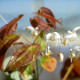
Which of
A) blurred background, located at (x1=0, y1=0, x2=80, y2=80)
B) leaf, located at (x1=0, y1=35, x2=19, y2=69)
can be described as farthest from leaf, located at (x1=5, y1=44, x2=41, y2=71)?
blurred background, located at (x1=0, y1=0, x2=80, y2=80)

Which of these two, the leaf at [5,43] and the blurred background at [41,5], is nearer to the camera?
the leaf at [5,43]

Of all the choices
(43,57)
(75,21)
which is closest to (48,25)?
(43,57)

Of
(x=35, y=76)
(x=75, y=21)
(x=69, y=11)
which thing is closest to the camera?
(x=35, y=76)

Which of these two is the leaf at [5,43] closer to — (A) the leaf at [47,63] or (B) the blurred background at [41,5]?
(A) the leaf at [47,63]

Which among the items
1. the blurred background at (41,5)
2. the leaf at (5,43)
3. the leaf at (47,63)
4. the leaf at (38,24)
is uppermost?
the leaf at (5,43)

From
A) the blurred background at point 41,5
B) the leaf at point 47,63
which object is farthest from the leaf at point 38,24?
the blurred background at point 41,5

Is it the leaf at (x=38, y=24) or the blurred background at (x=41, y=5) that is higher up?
the leaf at (x=38, y=24)

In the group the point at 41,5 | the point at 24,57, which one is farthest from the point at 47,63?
the point at 41,5

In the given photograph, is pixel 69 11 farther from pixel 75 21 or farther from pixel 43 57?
pixel 43 57
